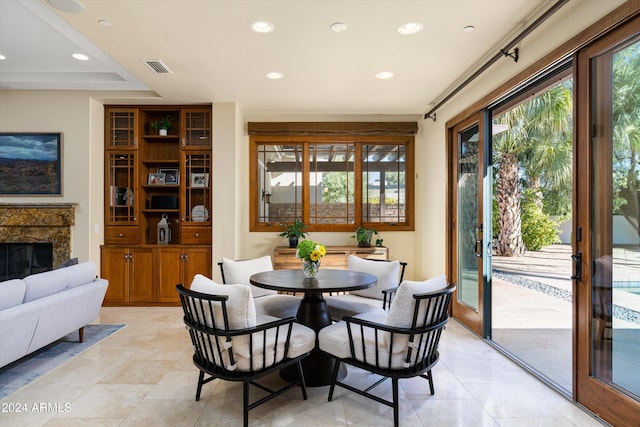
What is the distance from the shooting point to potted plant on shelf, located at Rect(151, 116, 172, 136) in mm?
5262

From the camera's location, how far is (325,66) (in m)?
3.74

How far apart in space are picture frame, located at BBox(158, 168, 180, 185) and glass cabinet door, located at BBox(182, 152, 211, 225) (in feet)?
0.71

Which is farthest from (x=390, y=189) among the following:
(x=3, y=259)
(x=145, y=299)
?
(x=3, y=259)

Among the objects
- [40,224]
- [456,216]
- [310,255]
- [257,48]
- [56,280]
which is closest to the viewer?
[310,255]

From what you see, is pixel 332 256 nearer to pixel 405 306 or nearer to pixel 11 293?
pixel 405 306

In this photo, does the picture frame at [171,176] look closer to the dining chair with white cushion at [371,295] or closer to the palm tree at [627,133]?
the dining chair with white cushion at [371,295]

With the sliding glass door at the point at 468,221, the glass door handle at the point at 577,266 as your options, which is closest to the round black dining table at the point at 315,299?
the glass door handle at the point at 577,266

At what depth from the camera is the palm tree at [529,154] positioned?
5.92 meters

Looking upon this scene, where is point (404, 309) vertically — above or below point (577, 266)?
below

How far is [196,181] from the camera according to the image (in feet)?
17.2

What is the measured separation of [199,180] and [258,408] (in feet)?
11.9

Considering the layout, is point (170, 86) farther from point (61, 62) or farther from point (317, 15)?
point (317, 15)

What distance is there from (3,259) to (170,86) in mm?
3326

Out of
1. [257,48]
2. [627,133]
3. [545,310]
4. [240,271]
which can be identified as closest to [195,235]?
[240,271]
